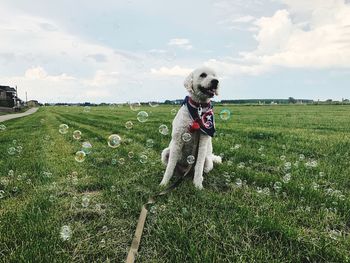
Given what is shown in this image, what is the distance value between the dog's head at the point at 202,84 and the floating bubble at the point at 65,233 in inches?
106

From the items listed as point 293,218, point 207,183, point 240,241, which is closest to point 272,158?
point 207,183

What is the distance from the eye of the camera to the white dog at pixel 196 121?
526 centimetres

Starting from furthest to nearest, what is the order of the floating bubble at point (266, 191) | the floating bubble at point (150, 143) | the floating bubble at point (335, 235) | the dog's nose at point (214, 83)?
1. the floating bubble at point (150, 143)
2. the dog's nose at point (214, 83)
3. the floating bubble at point (266, 191)
4. the floating bubble at point (335, 235)

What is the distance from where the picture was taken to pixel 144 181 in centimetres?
563

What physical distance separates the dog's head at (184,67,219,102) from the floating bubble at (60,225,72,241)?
270 cm

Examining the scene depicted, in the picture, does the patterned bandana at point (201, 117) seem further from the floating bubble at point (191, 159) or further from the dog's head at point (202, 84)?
the floating bubble at point (191, 159)

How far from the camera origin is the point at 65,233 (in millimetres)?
3711

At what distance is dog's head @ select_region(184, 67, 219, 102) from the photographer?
200 inches

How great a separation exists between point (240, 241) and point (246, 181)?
2.22 metres

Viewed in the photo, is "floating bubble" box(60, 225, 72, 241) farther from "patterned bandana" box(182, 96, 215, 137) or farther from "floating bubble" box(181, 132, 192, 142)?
"patterned bandana" box(182, 96, 215, 137)

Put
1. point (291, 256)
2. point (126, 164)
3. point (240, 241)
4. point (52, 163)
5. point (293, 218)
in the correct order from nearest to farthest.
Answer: point (291, 256)
point (240, 241)
point (293, 218)
point (126, 164)
point (52, 163)

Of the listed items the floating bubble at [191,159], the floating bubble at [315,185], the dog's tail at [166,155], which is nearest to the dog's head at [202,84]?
the floating bubble at [191,159]

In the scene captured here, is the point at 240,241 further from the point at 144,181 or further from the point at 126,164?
the point at 126,164

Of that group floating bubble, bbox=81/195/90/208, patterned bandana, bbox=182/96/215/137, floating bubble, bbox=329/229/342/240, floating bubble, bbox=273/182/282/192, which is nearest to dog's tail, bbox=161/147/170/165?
patterned bandana, bbox=182/96/215/137
